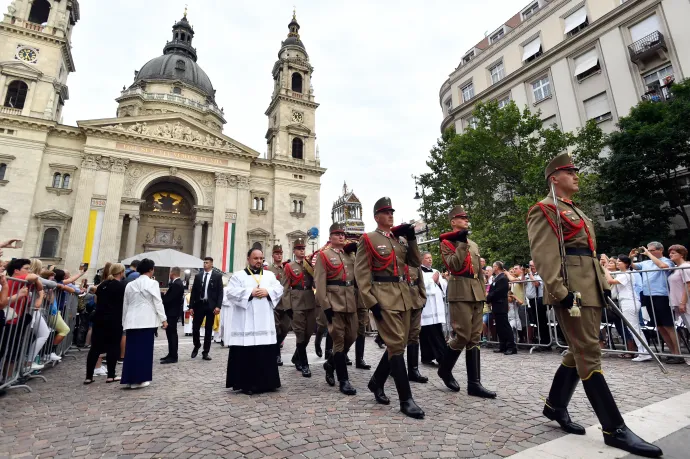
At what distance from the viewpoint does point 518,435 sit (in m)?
3.15

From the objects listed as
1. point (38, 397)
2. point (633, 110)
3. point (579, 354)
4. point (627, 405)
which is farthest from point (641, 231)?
point (38, 397)

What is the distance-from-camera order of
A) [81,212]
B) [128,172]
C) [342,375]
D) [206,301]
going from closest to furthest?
1. [342,375]
2. [206,301]
3. [81,212]
4. [128,172]

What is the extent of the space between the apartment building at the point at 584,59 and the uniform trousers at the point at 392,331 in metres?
24.8

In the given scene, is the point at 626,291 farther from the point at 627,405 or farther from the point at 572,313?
the point at 572,313

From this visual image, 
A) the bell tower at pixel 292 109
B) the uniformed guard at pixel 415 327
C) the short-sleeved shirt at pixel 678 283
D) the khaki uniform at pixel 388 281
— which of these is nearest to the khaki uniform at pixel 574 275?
the khaki uniform at pixel 388 281

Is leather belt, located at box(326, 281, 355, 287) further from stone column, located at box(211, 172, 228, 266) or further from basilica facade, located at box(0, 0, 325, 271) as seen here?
basilica facade, located at box(0, 0, 325, 271)

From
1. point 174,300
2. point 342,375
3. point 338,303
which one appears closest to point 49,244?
point 174,300

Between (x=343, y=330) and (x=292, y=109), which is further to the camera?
(x=292, y=109)

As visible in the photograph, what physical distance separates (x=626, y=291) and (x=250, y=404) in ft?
25.0

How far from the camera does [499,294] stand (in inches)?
325

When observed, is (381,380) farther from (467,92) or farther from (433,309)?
(467,92)

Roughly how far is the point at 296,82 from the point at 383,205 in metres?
40.3

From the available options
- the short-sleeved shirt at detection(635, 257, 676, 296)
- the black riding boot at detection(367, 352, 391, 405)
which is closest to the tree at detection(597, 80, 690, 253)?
the short-sleeved shirt at detection(635, 257, 676, 296)

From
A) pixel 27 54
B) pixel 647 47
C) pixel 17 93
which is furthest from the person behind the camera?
pixel 27 54
